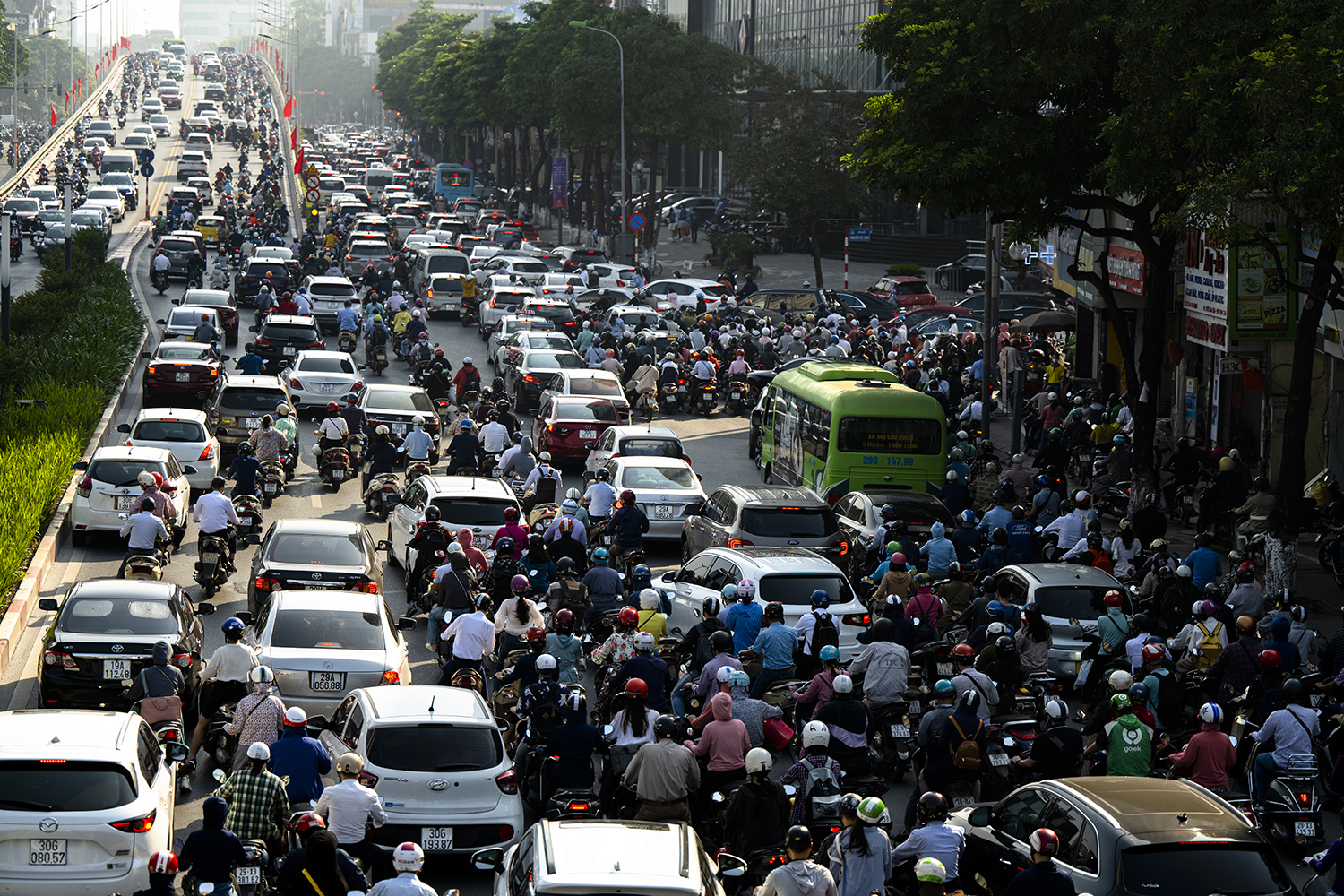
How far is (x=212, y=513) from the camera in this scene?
21219 millimetres

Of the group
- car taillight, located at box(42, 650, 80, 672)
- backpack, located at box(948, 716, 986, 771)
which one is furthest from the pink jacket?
car taillight, located at box(42, 650, 80, 672)

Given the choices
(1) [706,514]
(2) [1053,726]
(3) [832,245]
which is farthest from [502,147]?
(2) [1053,726]

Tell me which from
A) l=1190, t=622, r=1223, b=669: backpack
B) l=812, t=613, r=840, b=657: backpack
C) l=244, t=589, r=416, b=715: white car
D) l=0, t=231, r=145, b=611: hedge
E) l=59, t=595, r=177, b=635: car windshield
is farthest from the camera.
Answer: l=0, t=231, r=145, b=611: hedge

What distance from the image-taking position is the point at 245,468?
23.9 metres

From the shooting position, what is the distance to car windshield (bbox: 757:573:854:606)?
17625mm

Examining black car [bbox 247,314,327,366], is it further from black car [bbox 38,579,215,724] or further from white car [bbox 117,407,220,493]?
black car [bbox 38,579,215,724]

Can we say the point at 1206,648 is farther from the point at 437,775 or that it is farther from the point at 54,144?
the point at 54,144

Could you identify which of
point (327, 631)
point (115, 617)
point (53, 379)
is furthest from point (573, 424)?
point (327, 631)

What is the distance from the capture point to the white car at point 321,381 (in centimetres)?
3334

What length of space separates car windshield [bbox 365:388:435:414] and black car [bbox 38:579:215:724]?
14.5 metres

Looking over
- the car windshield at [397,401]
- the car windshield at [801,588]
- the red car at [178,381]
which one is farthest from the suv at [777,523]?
the red car at [178,381]

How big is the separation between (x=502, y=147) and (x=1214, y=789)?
107 metres

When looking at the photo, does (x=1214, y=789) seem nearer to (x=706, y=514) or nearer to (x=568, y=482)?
(x=706, y=514)

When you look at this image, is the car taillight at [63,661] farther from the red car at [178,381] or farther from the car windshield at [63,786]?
the red car at [178,381]
